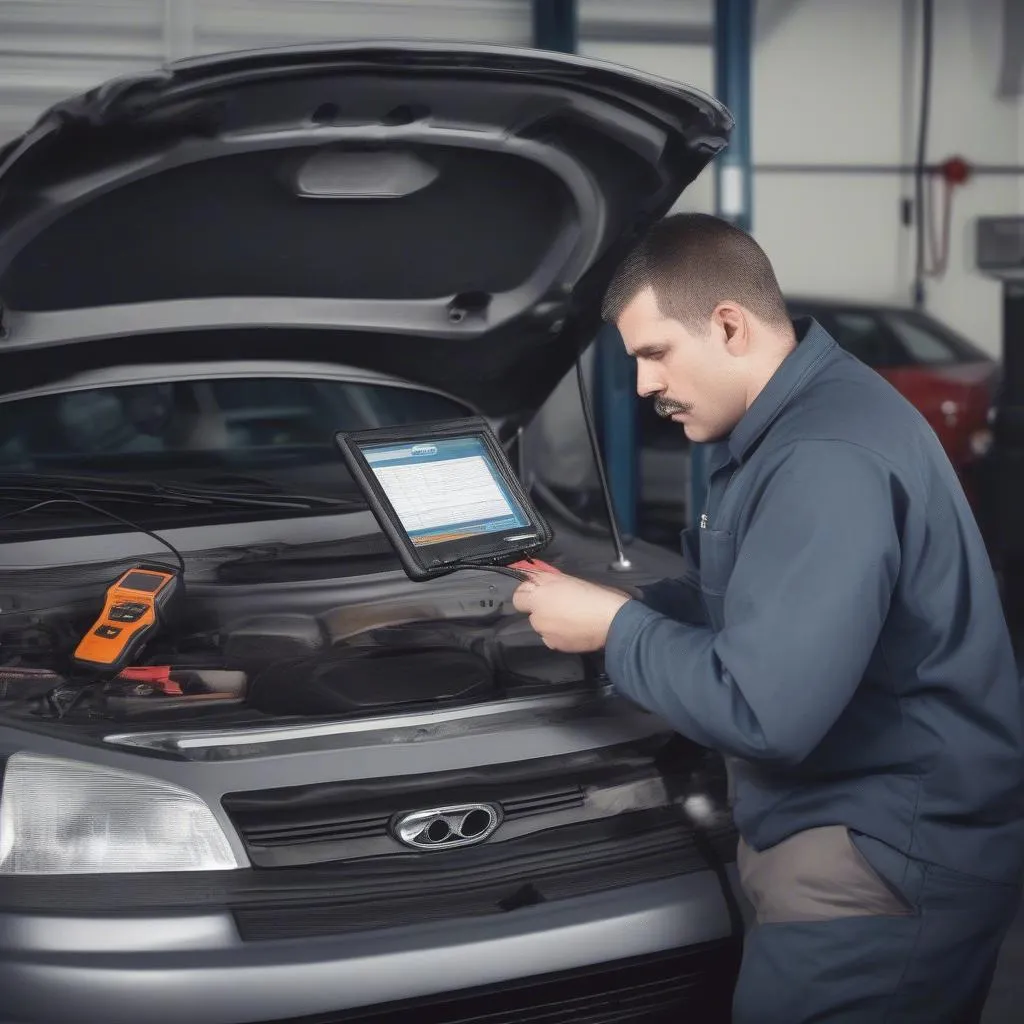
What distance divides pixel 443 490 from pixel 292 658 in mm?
366

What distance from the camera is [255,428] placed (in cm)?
261

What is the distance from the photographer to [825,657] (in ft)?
4.82

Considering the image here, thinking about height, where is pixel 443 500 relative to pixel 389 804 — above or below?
above

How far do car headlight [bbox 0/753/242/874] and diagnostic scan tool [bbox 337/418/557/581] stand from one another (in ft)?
1.34

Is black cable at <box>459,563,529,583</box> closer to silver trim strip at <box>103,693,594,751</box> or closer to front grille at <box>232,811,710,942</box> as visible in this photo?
silver trim strip at <box>103,693,594,751</box>

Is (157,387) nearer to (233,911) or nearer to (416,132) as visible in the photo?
(416,132)

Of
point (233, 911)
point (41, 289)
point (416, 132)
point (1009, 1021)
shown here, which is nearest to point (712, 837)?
point (233, 911)

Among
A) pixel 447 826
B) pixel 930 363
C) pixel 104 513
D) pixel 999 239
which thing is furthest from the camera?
pixel 999 239

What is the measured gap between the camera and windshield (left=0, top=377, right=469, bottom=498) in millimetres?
2430

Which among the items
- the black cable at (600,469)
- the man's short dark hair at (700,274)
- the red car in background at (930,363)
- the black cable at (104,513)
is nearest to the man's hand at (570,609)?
the man's short dark hair at (700,274)

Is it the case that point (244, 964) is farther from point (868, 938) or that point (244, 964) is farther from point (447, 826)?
point (868, 938)

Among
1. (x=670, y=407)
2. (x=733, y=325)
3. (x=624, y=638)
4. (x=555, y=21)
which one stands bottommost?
(x=624, y=638)

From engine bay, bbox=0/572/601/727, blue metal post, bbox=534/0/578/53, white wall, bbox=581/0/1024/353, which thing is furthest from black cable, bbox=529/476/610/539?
white wall, bbox=581/0/1024/353

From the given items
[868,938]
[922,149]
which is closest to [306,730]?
[868,938]
